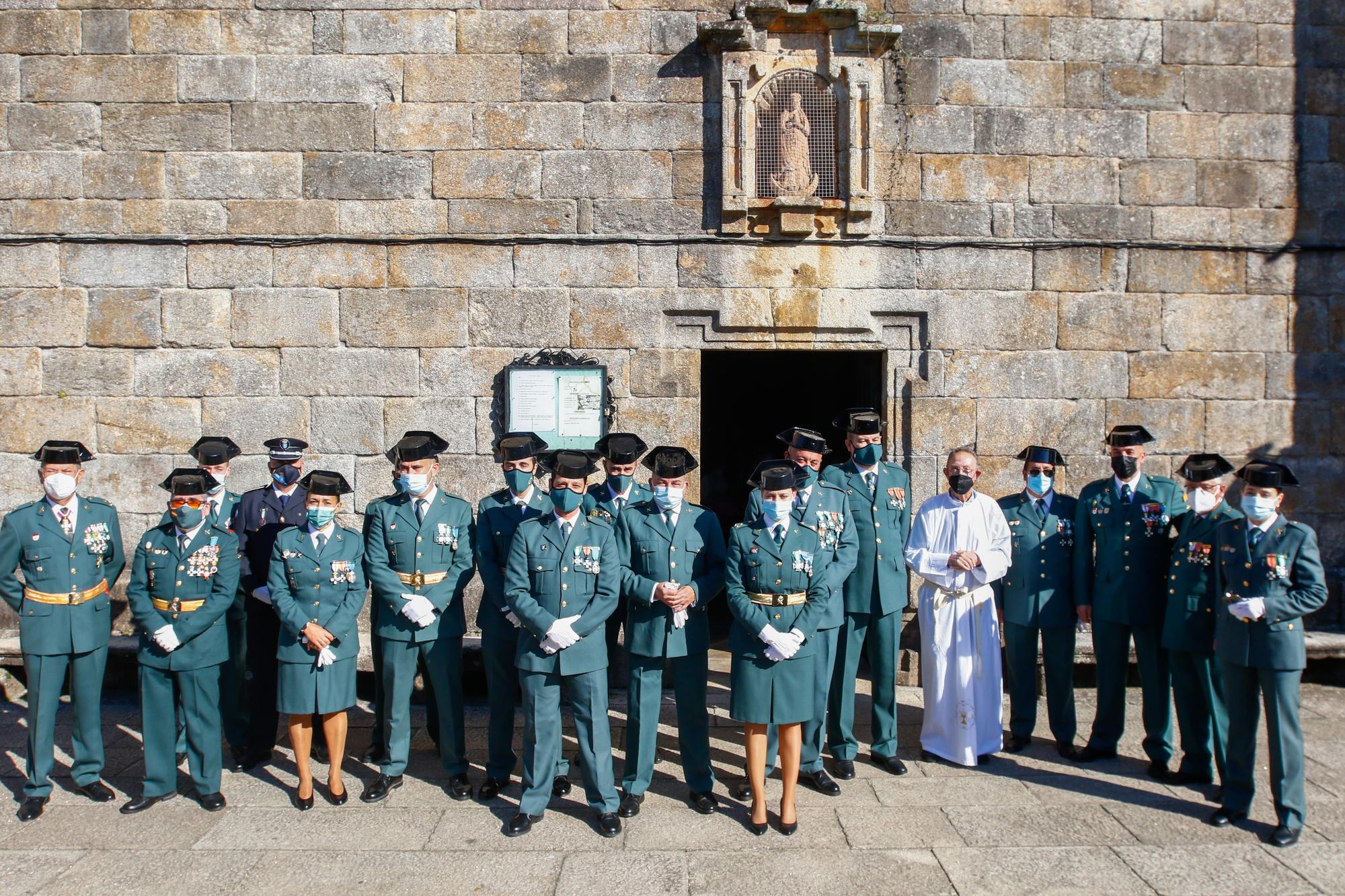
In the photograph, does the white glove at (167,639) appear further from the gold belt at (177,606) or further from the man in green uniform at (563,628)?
the man in green uniform at (563,628)

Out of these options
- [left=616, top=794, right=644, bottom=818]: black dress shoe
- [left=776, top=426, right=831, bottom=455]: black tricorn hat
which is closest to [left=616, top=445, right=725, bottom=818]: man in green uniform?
[left=616, top=794, right=644, bottom=818]: black dress shoe

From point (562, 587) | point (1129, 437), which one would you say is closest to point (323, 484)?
point (562, 587)

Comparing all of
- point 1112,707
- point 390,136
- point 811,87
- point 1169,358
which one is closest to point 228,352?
point 390,136

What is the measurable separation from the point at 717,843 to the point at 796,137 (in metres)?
4.86

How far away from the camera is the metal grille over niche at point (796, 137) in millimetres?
6996

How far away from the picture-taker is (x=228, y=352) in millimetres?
6980

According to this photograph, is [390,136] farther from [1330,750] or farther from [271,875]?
[1330,750]

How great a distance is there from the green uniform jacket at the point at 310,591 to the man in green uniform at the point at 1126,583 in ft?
13.4

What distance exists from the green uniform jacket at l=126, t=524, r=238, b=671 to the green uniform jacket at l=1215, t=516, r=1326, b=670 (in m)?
5.05

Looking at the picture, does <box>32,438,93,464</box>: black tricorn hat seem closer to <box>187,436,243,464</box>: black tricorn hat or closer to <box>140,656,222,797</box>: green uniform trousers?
<box>187,436,243,464</box>: black tricorn hat

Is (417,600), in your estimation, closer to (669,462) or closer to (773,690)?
(669,462)

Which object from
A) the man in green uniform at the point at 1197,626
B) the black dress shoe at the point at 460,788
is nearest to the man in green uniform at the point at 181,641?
the black dress shoe at the point at 460,788

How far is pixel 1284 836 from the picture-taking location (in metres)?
4.43

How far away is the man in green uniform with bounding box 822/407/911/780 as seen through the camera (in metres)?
5.41
